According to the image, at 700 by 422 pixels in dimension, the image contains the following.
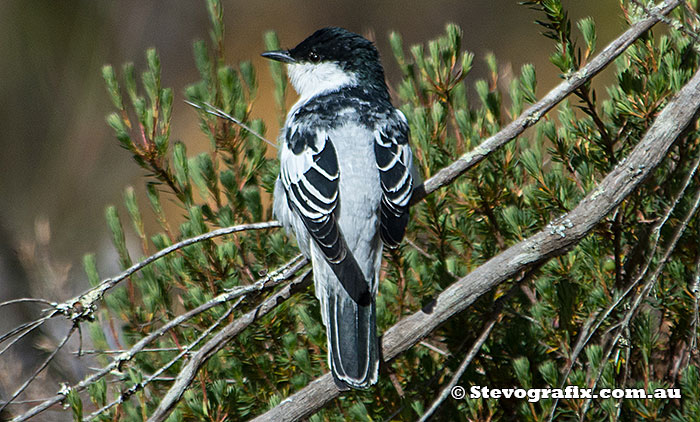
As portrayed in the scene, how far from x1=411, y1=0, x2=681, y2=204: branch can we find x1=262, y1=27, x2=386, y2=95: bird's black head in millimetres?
829

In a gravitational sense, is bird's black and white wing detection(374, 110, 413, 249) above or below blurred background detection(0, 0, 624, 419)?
below

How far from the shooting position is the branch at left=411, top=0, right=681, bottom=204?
198 centimetres

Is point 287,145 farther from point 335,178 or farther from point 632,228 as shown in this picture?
point 632,228

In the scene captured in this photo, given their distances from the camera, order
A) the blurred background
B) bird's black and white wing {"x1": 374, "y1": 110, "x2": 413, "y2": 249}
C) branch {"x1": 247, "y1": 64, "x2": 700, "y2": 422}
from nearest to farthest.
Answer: branch {"x1": 247, "y1": 64, "x2": 700, "y2": 422}
bird's black and white wing {"x1": 374, "y1": 110, "x2": 413, "y2": 249}
the blurred background

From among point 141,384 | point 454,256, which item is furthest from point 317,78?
point 141,384

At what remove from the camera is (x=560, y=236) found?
6.29ft

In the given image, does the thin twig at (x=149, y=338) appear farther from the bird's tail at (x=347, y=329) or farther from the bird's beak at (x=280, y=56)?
the bird's beak at (x=280, y=56)

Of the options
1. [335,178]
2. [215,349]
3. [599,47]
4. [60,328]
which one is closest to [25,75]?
[60,328]

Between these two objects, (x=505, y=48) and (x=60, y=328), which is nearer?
(x=60, y=328)

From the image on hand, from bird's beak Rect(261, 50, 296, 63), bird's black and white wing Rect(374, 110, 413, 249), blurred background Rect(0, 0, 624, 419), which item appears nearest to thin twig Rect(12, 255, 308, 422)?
bird's black and white wing Rect(374, 110, 413, 249)

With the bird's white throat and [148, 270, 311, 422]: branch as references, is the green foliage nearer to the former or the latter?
[148, 270, 311, 422]: branch

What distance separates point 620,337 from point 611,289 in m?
0.51

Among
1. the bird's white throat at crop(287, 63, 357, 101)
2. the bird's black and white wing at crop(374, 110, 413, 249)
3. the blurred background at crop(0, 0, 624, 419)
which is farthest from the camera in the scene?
the blurred background at crop(0, 0, 624, 419)

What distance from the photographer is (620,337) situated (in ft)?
5.94
